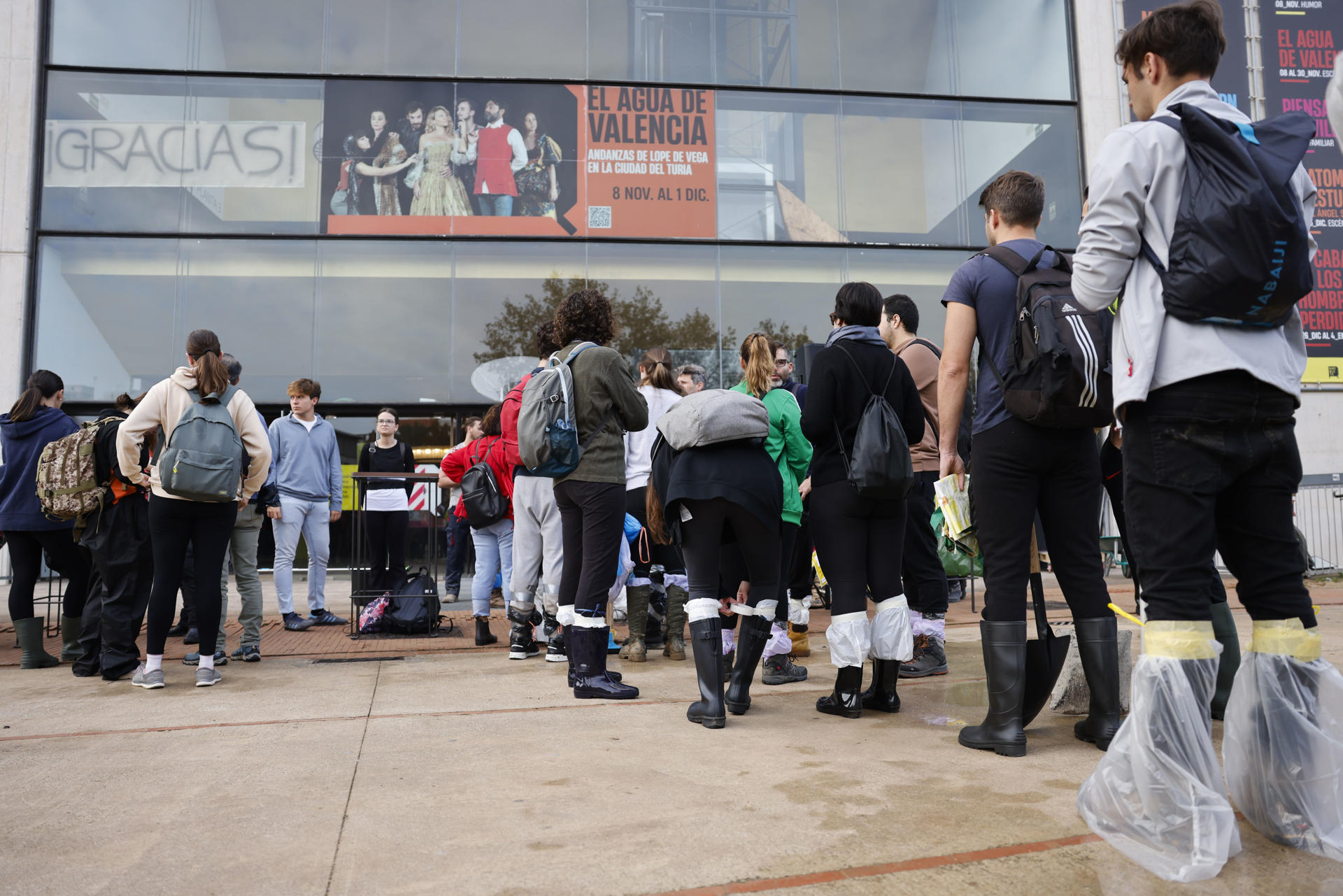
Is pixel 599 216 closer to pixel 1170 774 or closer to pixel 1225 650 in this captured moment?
pixel 1225 650

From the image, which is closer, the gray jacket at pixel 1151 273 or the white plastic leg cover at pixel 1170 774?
the white plastic leg cover at pixel 1170 774

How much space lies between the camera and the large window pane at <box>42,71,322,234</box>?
39.4 feet

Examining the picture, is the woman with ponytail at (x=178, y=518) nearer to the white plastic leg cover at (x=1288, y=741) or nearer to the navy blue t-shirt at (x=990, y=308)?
the navy blue t-shirt at (x=990, y=308)

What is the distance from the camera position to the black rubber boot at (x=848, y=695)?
3883 mm

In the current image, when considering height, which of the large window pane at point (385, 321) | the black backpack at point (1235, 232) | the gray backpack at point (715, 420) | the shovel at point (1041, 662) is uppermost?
the large window pane at point (385, 321)

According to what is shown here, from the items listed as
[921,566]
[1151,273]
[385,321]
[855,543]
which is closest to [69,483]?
[855,543]

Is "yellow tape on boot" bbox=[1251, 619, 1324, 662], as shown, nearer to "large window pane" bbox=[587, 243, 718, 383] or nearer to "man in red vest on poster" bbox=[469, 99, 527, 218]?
"large window pane" bbox=[587, 243, 718, 383]

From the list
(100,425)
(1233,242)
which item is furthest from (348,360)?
(1233,242)

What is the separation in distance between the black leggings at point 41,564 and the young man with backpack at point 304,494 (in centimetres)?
159

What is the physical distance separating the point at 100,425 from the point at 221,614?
146 centimetres

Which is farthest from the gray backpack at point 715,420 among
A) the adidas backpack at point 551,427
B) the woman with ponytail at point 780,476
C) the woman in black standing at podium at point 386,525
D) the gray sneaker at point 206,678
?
the woman in black standing at podium at point 386,525

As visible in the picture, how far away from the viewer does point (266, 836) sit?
8.18 feet

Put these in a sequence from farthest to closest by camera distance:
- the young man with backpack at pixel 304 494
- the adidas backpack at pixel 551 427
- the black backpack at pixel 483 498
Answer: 1. the young man with backpack at pixel 304 494
2. the black backpack at pixel 483 498
3. the adidas backpack at pixel 551 427

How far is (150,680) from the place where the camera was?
493 centimetres
